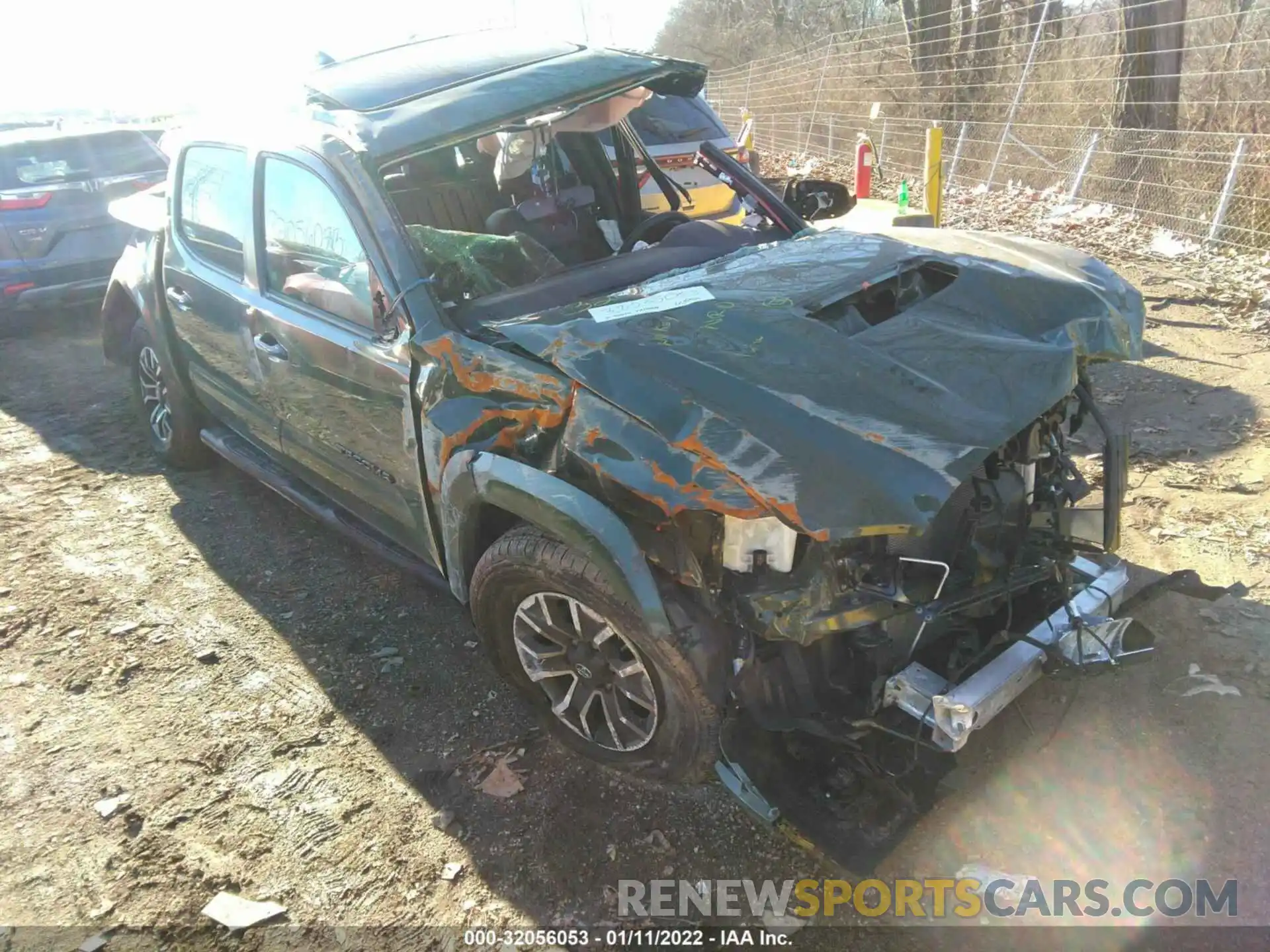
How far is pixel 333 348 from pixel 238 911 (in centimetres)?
175

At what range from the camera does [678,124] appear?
7633 millimetres

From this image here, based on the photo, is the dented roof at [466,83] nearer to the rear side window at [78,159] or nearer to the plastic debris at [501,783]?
the plastic debris at [501,783]

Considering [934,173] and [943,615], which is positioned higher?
[934,173]

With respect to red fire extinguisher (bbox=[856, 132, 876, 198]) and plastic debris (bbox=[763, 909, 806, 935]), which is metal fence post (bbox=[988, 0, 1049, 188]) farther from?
plastic debris (bbox=[763, 909, 806, 935])

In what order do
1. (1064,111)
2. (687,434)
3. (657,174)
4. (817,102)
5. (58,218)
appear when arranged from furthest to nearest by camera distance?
(817,102), (1064,111), (58,218), (657,174), (687,434)

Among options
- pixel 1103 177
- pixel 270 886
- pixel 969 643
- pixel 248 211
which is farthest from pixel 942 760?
pixel 1103 177

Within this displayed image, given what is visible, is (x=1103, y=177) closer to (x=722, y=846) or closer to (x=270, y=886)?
(x=722, y=846)

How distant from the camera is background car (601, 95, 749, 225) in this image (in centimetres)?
431

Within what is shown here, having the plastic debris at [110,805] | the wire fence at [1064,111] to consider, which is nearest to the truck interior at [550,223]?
the plastic debris at [110,805]

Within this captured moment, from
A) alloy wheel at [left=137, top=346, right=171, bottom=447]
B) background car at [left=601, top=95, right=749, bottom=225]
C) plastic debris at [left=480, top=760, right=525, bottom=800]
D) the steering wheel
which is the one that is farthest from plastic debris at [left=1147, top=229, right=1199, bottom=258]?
alloy wheel at [left=137, top=346, right=171, bottom=447]

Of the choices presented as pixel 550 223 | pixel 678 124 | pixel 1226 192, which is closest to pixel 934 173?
pixel 1226 192

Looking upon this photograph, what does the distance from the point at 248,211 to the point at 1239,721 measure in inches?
155

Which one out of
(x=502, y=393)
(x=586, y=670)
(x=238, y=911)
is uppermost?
(x=502, y=393)

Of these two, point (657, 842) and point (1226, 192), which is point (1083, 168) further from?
point (657, 842)
